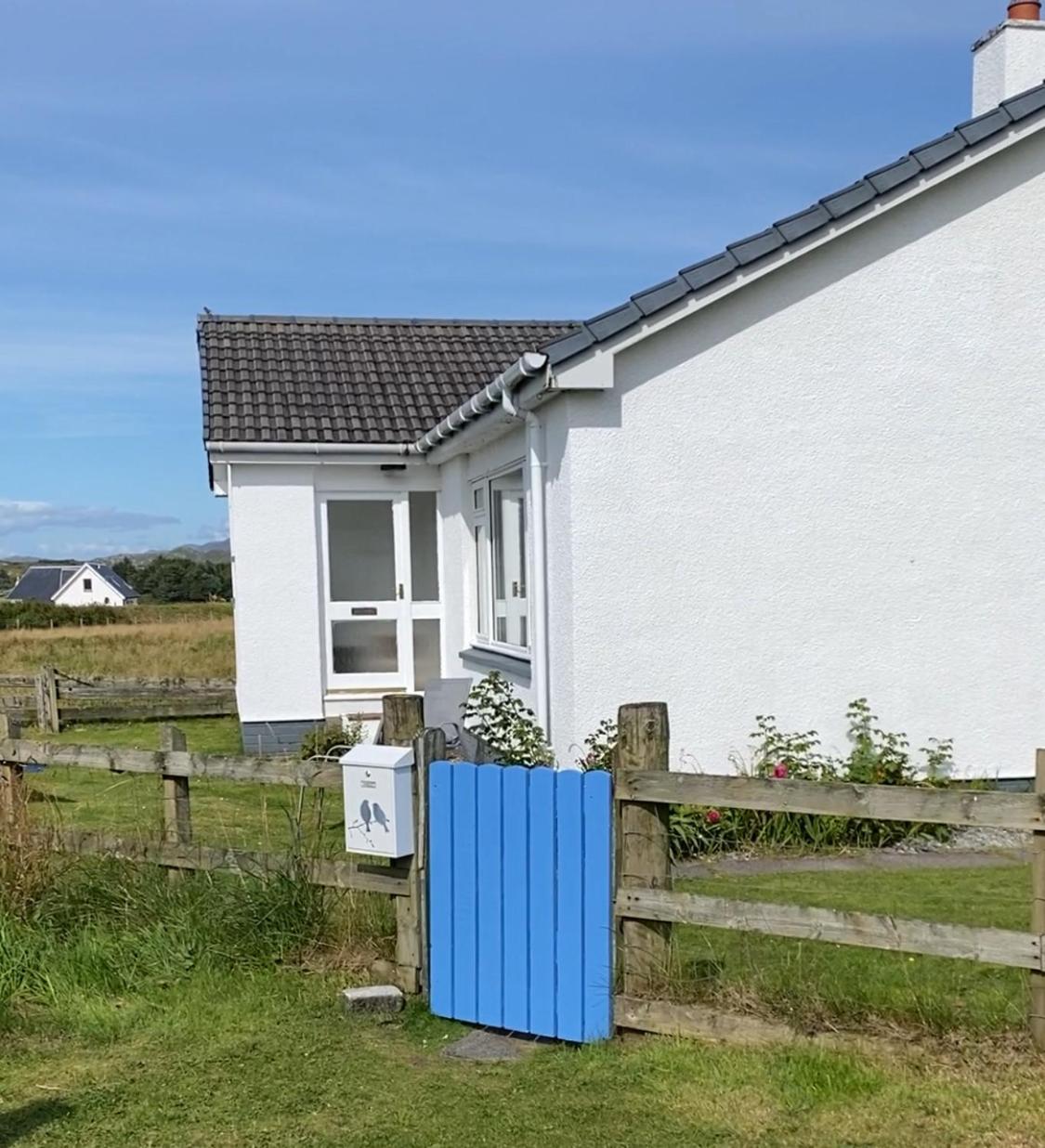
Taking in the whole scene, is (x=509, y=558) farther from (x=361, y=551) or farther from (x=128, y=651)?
(x=128, y=651)

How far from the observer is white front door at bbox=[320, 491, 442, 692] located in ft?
45.5

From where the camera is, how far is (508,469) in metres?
11.0

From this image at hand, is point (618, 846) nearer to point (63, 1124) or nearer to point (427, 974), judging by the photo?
point (427, 974)

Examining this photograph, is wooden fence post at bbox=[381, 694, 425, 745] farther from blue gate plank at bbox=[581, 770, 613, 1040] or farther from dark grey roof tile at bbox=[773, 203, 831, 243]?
dark grey roof tile at bbox=[773, 203, 831, 243]

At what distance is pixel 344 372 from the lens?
48.4 ft

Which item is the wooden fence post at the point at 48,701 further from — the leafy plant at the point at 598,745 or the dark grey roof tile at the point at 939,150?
the dark grey roof tile at the point at 939,150

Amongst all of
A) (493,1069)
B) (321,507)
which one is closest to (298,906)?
(493,1069)

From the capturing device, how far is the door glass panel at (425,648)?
14.2 m

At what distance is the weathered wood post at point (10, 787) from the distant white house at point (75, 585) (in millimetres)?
78683

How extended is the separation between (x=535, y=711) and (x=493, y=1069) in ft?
16.5

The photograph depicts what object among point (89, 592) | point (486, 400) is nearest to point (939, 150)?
point (486, 400)

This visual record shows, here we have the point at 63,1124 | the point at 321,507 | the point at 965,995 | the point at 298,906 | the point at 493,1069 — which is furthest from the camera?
the point at 321,507

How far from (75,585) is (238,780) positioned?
303 feet

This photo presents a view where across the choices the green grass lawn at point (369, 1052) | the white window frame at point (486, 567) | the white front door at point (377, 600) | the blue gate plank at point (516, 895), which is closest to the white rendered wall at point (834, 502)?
the white window frame at point (486, 567)
